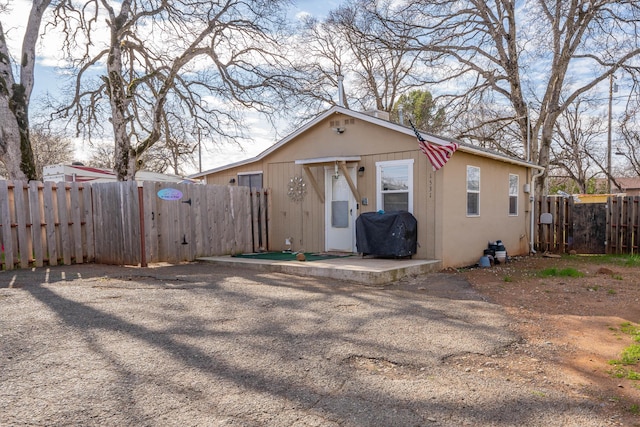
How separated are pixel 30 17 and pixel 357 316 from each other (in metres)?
11.4

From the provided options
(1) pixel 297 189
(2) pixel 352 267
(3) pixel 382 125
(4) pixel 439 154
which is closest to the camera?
(2) pixel 352 267

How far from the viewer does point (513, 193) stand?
11547mm

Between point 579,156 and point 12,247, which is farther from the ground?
point 579,156

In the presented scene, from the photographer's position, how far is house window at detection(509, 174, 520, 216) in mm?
11391

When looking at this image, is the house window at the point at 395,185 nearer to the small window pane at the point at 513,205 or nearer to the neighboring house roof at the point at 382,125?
the neighboring house roof at the point at 382,125

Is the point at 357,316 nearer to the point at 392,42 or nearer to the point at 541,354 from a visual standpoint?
the point at 541,354

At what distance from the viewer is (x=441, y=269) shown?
8.53 metres

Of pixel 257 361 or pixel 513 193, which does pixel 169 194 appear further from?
pixel 513 193

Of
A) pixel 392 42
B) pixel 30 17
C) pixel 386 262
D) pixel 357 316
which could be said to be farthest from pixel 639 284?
pixel 30 17

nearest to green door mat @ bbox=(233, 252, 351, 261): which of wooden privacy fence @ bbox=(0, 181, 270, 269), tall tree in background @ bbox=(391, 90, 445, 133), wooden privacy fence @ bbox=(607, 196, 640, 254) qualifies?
wooden privacy fence @ bbox=(0, 181, 270, 269)

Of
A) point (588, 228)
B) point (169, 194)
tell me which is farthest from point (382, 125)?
point (588, 228)

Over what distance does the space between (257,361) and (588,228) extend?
12.3 meters

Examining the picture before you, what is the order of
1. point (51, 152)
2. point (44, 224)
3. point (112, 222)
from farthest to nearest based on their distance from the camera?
point (51, 152) < point (112, 222) < point (44, 224)

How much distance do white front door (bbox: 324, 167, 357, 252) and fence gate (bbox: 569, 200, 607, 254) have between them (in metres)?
7.29
